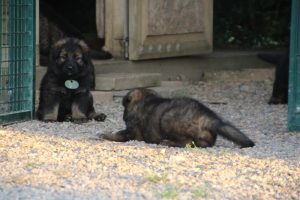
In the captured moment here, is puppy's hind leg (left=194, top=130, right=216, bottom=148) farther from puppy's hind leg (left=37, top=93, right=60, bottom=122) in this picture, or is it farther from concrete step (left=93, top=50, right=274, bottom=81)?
concrete step (left=93, top=50, right=274, bottom=81)

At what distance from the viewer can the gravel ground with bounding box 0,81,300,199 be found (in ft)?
19.9

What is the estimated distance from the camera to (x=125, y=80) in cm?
1141

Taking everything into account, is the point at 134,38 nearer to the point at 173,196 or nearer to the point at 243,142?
the point at 243,142

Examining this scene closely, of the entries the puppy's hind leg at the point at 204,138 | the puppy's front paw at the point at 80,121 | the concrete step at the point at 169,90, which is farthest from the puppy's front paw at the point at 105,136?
the concrete step at the point at 169,90

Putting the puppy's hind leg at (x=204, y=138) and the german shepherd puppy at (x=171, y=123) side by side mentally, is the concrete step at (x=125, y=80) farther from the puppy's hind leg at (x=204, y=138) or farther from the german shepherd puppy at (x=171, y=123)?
the puppy's hind leg at (x=204, y=138)

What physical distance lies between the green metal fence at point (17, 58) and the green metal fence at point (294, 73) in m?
2.67

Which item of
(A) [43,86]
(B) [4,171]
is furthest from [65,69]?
(B) [4,171]

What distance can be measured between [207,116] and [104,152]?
974mm

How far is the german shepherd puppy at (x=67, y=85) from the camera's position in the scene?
30.8 ft

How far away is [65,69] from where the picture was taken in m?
9.32

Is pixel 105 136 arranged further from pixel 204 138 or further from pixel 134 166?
pixel 134 166

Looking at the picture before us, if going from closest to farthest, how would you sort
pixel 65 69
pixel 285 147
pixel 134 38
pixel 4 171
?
pixel 4 171 → pixel 285 147 → pixel 65 69 → pixel 134 38

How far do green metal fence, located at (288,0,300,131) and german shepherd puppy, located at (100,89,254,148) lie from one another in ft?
3.85

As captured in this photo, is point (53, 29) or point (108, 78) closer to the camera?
point (108, 78)
